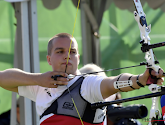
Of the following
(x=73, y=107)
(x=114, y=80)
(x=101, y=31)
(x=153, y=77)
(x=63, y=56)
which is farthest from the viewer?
(x=101, y=31)

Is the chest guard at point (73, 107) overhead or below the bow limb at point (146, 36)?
below

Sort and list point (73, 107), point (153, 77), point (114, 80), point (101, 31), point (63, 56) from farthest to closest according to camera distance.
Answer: point (101, 31), point (63, 56), point (73, 107), point (114, 80), point (153, 77)

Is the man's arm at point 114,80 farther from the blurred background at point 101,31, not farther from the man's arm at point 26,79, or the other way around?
the blurred background at point 101,31

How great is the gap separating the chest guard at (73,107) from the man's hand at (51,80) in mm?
80

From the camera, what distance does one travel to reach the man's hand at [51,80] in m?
1.59

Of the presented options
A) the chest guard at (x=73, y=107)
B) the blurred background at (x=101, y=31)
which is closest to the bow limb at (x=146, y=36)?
the chest guard at (x=73, y=107)

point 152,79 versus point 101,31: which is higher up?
point 101,31

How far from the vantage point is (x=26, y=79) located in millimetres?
1783

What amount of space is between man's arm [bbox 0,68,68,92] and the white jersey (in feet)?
0.21

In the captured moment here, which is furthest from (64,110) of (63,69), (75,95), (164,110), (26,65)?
(26,65)

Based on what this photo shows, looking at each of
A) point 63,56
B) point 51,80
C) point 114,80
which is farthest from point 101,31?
point 114,80

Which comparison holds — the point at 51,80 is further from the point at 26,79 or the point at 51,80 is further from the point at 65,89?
the point at 26,79

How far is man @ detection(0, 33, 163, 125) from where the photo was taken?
1.56m

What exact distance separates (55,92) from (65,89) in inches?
3.1
